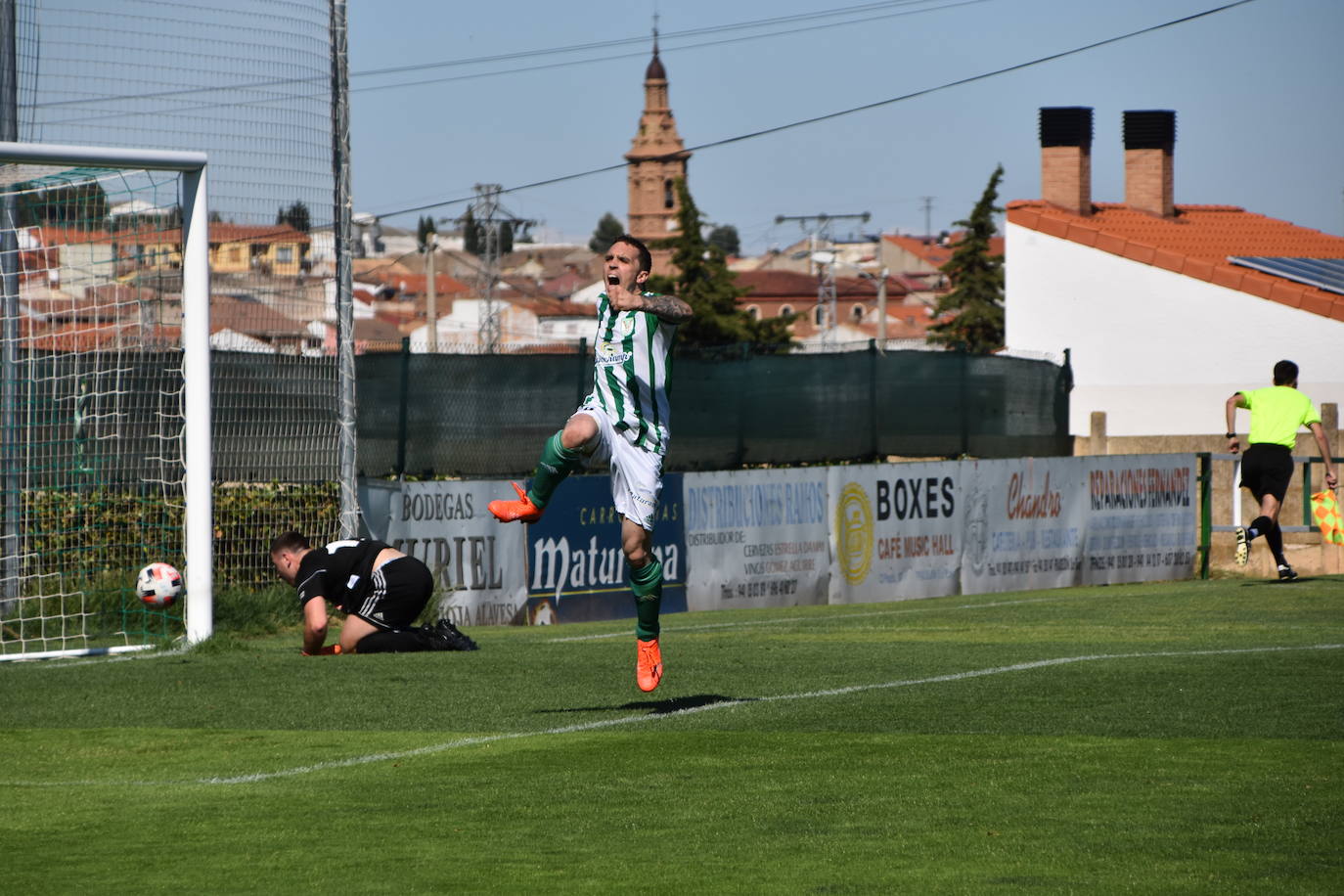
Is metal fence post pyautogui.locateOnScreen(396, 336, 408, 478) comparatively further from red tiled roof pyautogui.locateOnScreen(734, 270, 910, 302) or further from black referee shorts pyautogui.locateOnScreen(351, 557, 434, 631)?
red tiled roof pyautogui.locateOnScreen(734, 270, 910, 302)

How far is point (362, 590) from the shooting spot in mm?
11836

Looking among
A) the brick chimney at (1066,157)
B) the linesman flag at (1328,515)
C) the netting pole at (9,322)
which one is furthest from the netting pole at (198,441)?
the brick chimney at (1066,157)

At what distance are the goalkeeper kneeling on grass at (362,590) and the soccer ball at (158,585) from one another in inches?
38.1

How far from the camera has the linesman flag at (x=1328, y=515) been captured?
18.7m

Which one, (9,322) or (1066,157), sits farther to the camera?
(1066,157)

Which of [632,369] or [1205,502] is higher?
[632,369]

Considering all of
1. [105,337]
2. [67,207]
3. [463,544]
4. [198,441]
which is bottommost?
[463,544]

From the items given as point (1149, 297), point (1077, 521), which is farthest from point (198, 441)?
point (1149, 297)

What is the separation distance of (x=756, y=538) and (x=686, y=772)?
1246cm

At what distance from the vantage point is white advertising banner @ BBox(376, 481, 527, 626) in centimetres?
1650

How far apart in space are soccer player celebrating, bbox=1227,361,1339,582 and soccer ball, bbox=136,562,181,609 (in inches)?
403

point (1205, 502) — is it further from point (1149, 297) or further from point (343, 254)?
point (1149, 297)

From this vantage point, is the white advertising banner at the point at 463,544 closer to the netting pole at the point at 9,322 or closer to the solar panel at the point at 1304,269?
the netting pole at the point at 9,322

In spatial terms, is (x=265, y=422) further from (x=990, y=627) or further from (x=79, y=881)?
(x=79, y=881)
